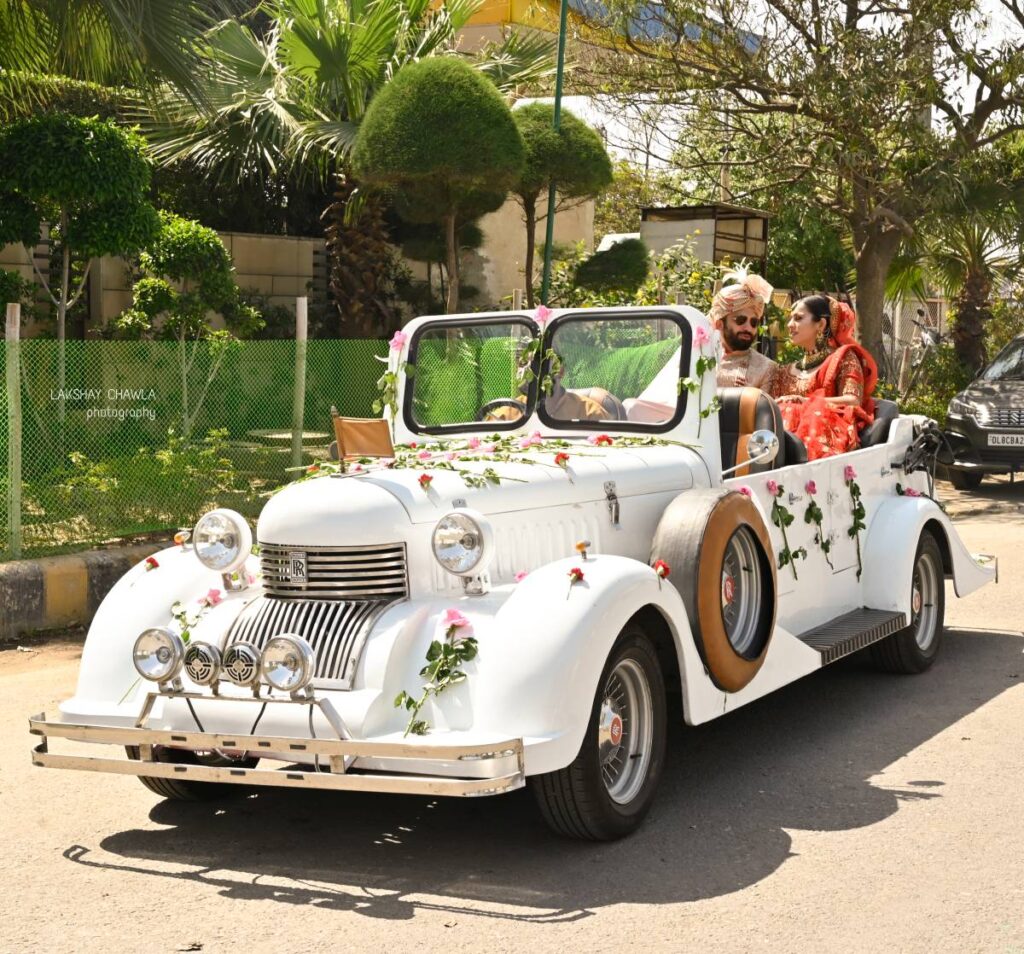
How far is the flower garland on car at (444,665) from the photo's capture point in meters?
4.86

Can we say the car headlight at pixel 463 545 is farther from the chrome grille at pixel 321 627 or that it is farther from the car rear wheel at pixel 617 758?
the car rear wheel at pixel 617 758

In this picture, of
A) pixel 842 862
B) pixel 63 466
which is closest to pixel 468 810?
pixel 842 862

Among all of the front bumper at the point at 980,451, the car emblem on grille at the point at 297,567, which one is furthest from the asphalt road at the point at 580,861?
the front bumper at the point at 980,451

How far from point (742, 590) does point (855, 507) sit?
170cm

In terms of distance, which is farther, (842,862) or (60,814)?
(60,814)

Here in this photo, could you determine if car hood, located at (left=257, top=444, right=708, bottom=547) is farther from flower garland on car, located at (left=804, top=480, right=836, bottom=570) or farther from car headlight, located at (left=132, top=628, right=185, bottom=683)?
flower garland on car, located at (left=804, top=480, right=836, bottom=570)

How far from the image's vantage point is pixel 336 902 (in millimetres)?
4668

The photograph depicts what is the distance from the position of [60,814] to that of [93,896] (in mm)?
964

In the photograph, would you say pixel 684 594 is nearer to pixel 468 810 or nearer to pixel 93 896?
pixel 468 810

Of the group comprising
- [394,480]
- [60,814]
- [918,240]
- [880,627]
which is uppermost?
[918,240]

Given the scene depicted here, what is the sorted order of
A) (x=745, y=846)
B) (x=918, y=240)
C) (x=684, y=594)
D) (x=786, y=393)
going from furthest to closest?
(x=918, y=240)
(x=786, y=393)
(x=684, y=594)
(x=745, y=846)

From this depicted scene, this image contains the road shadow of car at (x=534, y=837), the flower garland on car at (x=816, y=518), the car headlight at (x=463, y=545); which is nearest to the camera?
the road shadow of car at (x=534, y=837)

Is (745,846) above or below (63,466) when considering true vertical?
below

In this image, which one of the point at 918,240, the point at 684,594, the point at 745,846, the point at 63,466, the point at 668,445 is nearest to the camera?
the point at 745,846
